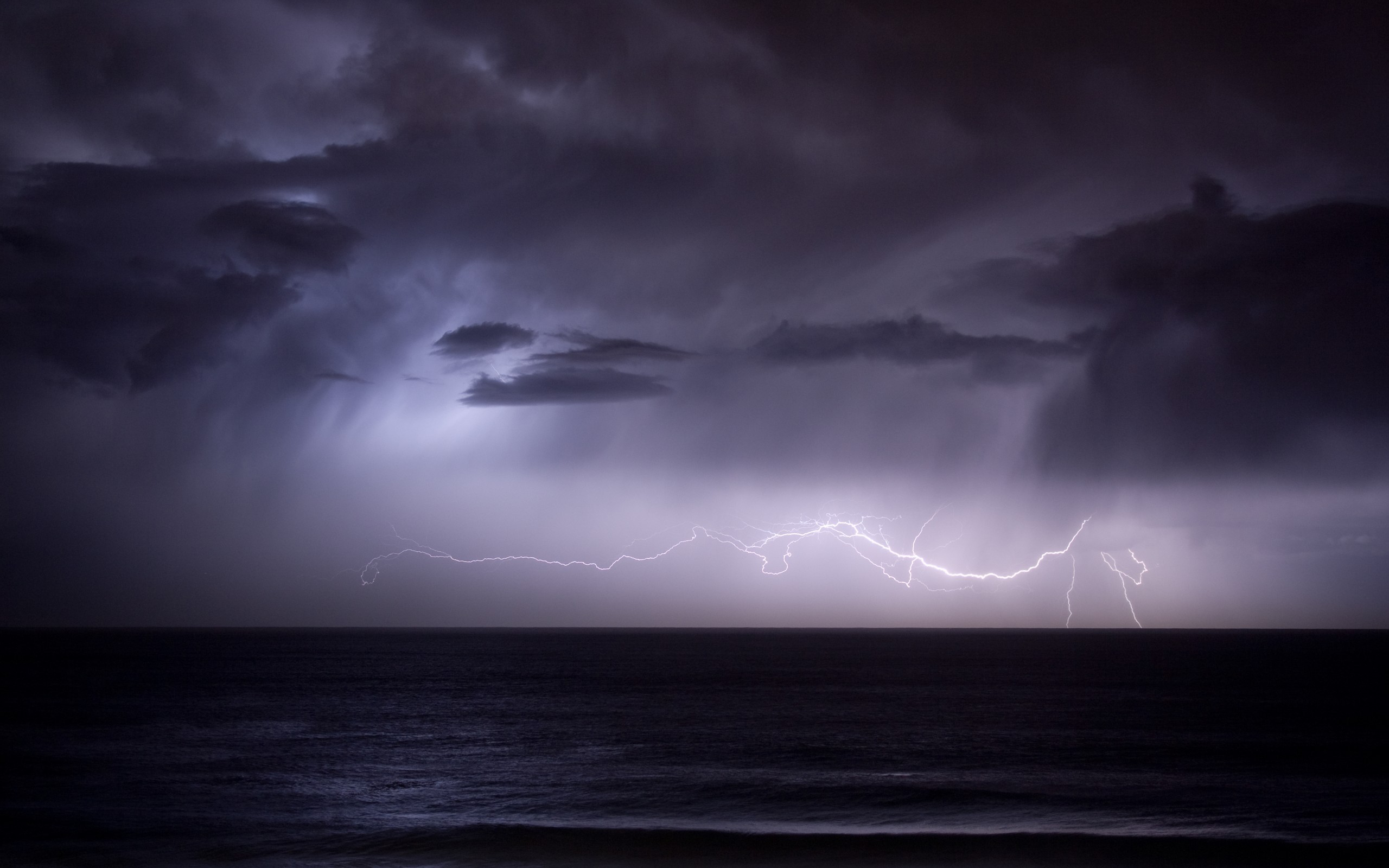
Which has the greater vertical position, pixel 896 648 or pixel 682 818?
pixel 682 818

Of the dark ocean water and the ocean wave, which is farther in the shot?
the dark ocean water

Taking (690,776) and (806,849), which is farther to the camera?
(690,776)

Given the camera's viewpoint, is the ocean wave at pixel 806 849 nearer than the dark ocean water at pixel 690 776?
Yes

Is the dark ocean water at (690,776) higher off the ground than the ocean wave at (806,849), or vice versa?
the ocean wave at (806,849)

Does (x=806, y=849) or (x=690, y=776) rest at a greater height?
(x=806, y=849)

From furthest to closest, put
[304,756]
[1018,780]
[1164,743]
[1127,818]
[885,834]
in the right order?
[1164,743] < [304,756] < [1018,780] < [1127,818] < [885,834]

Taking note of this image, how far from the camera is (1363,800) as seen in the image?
32406 mm

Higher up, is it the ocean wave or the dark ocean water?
the ocean wave

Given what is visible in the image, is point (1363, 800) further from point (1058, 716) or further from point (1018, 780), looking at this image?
point (1058, 716)

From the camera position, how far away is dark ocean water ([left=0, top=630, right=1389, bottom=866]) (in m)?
25.3

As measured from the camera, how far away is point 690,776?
1433 inches

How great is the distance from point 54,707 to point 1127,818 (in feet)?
210

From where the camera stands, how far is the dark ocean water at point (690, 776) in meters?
25.3

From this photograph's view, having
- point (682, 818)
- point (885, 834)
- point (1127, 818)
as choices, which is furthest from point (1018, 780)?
point (682, 818)
